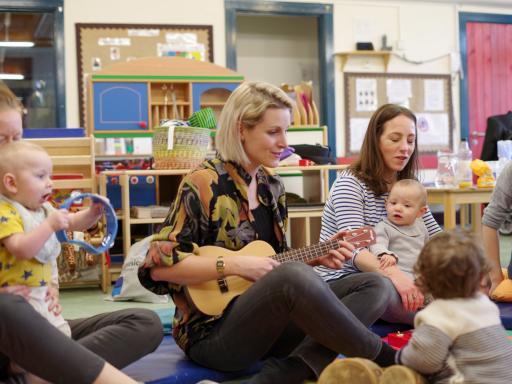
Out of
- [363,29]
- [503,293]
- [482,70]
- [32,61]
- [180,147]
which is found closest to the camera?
[503,293]

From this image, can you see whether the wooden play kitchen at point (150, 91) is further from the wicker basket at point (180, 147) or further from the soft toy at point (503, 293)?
the soft toy at point (503, 293)

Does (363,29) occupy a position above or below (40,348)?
above

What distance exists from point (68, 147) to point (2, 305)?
119 inches

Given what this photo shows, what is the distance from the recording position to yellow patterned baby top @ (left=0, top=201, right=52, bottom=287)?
5.30 ft

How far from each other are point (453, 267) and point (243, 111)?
772mm

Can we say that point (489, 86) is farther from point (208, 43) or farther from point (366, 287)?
point (366, 287)

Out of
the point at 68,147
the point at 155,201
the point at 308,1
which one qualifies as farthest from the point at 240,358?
the point at 308,1

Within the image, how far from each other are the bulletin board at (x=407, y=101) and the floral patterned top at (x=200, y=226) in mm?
5760

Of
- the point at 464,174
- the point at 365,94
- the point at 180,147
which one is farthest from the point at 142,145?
the point at 365,94

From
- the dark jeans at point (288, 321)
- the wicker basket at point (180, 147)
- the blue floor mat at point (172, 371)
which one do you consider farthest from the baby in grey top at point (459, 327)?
the wicker basket at point (180, 147)

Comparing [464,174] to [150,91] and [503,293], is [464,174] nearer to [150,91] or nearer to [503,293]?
[503,293]

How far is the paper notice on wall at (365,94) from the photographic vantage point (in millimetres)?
7766

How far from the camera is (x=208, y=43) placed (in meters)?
7.12

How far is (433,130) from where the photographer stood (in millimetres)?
8078
